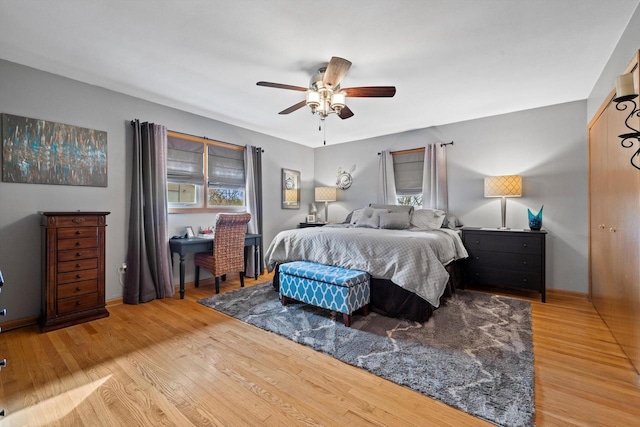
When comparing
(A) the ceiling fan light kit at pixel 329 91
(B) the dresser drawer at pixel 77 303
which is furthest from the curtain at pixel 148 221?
(A) the ceiling fan light kit at pixel 329 91

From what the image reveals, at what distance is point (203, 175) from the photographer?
417cm

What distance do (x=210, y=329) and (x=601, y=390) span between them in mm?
2844

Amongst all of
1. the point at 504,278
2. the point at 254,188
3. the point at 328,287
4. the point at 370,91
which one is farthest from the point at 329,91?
the point at 504,278

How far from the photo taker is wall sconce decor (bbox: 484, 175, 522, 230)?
3598 mm

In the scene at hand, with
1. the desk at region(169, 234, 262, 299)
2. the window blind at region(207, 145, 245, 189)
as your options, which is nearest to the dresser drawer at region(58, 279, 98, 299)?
the desk at region(169, 234, 262, 299)

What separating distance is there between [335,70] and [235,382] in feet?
8.03

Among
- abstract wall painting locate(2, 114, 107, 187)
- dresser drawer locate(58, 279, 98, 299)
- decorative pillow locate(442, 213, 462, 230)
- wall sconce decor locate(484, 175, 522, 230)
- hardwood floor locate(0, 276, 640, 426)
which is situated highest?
abstract wall painting locate(2, 114, 107, 187)

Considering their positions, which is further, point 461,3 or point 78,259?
point 78,259

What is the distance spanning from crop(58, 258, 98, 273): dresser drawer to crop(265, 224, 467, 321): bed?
2.03 meters

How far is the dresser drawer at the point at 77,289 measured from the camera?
8.58ft

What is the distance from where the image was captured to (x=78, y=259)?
271 centimetres

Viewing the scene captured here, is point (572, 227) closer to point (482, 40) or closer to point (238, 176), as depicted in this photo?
point (482, 40)

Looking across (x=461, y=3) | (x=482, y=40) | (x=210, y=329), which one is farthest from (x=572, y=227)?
(x=210, y=329)

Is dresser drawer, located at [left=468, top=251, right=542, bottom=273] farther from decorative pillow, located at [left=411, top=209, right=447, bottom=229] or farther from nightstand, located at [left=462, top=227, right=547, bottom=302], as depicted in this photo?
decorative pillow, located at [left=411, top=209, right=447, bottom=229]
